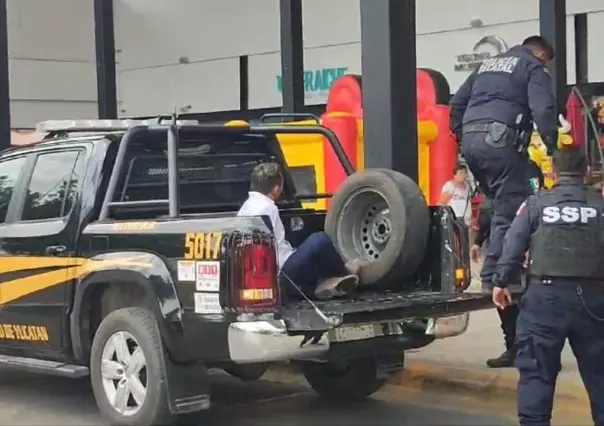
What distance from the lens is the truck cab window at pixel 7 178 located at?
24.8ft

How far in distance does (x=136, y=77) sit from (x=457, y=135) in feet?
52.7

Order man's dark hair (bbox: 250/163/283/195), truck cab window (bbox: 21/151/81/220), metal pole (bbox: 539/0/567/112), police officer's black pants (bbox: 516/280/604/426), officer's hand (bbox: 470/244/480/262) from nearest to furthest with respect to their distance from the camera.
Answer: police officer's black pants (bbox: 516/280/604/426) → man's dark hair (bbox: 250/163/283/195) → truck cab window (bbox: 21/151/81/220) → officer's hand (bbox: 470/244/480/262) → metal pole (bbox: 539/0/567/112)

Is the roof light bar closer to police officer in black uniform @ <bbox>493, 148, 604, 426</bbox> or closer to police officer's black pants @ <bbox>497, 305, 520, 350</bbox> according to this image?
police officer in black uniform @ <bbox>493, 148, 604, 426</bbox>

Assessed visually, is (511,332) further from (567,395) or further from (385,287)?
Result: (385,287)

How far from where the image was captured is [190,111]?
22.1 metres

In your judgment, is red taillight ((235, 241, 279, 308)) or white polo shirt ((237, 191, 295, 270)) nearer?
red taillight ((235, 241, 279, 308))

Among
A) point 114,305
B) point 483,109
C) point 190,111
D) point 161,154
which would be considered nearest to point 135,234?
point 114,305

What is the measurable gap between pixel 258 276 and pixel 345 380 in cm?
206

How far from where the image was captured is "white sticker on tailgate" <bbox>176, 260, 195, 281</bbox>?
591 centimetres

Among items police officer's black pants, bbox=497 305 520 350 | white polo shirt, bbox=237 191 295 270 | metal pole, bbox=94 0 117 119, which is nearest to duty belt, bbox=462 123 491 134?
police officer's black pants, bbox=497 305 520 350

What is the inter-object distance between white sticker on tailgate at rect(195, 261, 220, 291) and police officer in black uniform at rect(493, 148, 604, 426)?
1640mm

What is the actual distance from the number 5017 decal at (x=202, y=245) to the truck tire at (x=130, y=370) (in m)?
0.59

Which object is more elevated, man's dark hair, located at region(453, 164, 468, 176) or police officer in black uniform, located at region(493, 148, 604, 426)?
man's dark hair, located at region(453, 164, 468, 176)

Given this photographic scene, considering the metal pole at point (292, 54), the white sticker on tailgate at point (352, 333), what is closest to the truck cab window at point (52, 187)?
the white sticker on tailgate at point (352, 333)
